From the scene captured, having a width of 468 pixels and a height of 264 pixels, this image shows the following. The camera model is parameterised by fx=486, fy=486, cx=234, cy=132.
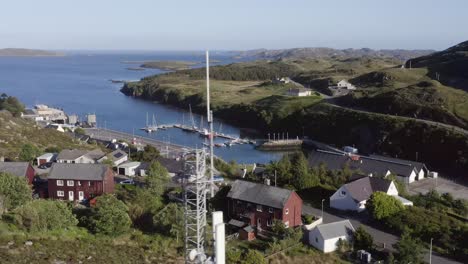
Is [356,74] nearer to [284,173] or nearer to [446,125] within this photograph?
[446,125]

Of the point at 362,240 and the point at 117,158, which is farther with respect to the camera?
the point at 117,158

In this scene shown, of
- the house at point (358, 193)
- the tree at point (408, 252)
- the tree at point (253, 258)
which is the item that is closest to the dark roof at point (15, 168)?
the tree at point (253, 258)

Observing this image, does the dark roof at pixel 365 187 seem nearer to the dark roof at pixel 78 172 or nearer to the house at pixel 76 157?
the dark roof at pixel 78 172

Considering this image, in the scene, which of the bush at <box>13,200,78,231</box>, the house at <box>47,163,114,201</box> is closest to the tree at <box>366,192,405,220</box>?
the house at <box>47,163,114,201</box>

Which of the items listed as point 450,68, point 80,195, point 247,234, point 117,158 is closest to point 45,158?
point 117,158

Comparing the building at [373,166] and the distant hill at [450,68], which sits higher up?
the distant hill at [450,68]

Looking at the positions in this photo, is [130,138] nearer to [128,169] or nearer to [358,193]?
[128,169]
